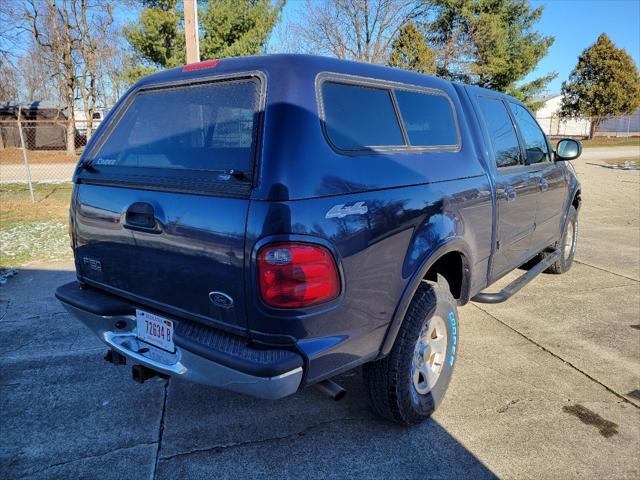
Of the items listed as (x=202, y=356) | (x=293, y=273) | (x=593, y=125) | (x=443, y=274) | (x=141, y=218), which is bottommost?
(x=202, y=356)

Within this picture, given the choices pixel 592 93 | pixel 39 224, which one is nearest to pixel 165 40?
pixel 39 224

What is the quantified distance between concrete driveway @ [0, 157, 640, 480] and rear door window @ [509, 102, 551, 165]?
1496mm

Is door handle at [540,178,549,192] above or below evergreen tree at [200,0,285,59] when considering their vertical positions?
below

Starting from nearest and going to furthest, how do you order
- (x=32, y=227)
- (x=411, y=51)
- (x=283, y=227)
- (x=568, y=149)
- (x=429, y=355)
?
(x=283, y=227), (x=429, y=355), (x=568, y=149), (x=32, y=227), (x=411, y=51)

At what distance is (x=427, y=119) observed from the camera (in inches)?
119

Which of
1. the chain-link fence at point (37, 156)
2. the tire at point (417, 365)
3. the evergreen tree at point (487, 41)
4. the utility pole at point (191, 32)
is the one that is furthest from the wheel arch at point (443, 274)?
the evergreen tree at point (487, 41)

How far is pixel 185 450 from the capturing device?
8.66 feet

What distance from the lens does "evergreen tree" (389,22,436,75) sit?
74.2 feet

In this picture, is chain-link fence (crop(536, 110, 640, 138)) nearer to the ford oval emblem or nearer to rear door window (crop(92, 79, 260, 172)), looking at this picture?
rear door window (crop(92, 79, 260, 172))

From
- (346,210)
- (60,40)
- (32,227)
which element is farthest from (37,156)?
(346,210)

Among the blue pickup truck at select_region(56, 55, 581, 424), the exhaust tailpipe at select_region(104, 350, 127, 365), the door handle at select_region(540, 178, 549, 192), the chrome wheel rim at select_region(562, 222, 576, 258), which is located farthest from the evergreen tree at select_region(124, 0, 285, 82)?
the exhaust tailpipe at select_region(104, 350, 127, 365)

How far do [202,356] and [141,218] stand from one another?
75 centimetres

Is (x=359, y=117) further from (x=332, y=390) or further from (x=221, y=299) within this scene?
(x=332, y=390)

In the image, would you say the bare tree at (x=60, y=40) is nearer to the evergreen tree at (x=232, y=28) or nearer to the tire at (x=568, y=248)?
the evergreen tree at (x=232, y=28)
